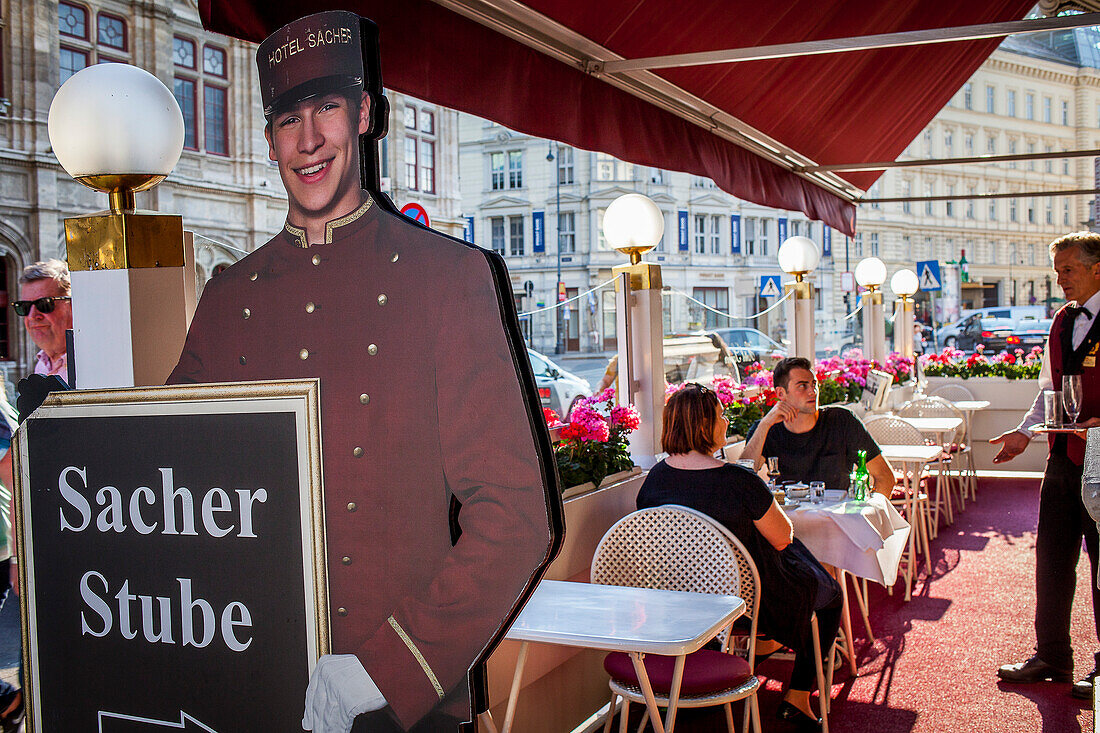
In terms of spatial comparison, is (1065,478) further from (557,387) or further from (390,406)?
(557,387)

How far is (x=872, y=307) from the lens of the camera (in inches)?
402

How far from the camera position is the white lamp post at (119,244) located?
1.90m

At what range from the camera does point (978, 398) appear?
10.2 metres

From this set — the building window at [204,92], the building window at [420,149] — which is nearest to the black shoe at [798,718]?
the building window at [204,92]

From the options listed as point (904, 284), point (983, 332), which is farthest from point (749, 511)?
point (983, 332)

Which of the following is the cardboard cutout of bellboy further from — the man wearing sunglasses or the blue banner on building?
the blue banner on building

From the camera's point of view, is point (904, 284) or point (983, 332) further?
point (983, 332)

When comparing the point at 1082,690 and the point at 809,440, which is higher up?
the point at 809,440

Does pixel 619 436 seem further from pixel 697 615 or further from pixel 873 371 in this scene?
pixel 873 371

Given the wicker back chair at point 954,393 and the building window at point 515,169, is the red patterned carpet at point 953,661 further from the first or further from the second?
the building window at point 515,169

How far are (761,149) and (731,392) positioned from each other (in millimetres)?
1484

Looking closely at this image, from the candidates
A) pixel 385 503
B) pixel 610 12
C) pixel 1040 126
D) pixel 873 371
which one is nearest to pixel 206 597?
pixel 385 503

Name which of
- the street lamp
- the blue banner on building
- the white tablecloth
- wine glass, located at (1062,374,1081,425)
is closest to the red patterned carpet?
the white tablecloth

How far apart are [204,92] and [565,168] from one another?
22.3 meters
